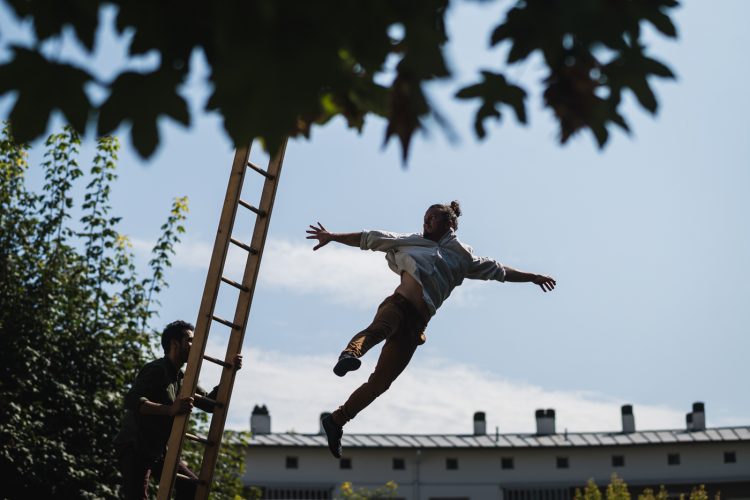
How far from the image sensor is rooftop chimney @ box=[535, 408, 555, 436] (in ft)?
168

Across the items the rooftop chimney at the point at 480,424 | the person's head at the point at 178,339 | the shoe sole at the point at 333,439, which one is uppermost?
the rooftop chimney at the point at 480,424

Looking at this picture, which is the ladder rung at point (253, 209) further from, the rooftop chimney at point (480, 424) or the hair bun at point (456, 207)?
the rooftop chimney at point (480, 424)

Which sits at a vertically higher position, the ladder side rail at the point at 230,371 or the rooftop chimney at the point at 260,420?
the rooftop chimney at the point at 260,420

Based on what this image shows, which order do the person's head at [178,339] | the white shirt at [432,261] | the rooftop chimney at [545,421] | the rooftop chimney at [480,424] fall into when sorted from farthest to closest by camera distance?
the rooftop chimney at [480,424]
the rooftop chimney at [545,421]
the person's head at [178,339]
the white shirt at [432,261]

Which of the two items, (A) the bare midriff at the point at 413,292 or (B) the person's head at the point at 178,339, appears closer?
(A) the bare midriff at the point at 413,292

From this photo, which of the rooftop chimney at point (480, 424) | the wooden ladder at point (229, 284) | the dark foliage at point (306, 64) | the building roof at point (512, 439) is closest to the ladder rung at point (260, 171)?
the wooden ladder at point (229, 284)

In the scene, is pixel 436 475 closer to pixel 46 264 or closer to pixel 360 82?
pixel 46 264

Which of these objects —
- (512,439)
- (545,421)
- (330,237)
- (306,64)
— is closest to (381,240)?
(330,237)

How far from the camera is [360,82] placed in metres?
2.86

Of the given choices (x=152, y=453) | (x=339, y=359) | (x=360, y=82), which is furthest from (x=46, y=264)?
(x=360, y=82)

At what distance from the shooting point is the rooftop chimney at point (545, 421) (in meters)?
51.3

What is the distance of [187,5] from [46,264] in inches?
502

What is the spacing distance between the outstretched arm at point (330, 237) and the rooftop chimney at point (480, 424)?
148 feet

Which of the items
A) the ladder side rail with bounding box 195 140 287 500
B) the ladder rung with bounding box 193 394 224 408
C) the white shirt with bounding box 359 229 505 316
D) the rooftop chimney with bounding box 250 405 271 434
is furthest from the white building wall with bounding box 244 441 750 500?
the white shirt with bounding box 359 229 505 316
